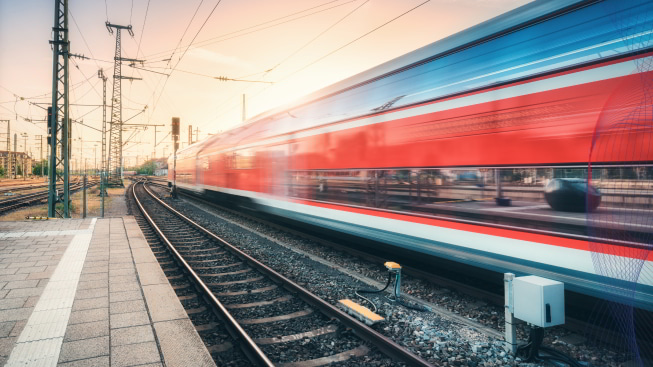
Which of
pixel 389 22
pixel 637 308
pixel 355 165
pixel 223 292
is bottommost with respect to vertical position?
pixel 223 292

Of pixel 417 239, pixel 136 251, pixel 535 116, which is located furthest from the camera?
pixel 136 251

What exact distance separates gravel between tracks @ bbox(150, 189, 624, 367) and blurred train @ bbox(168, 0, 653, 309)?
61 cm

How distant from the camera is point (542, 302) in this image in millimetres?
3277

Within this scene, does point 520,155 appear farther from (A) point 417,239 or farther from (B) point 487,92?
(A) point 417,239

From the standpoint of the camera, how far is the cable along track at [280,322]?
3.55 m

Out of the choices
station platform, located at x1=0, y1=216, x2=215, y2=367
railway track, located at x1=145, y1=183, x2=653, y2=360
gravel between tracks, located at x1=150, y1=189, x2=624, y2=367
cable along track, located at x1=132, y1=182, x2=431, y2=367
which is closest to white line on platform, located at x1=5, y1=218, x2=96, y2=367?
station platform, located at x1=0, y1=216, x2=215, y2=367

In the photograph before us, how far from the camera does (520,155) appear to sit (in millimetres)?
4008

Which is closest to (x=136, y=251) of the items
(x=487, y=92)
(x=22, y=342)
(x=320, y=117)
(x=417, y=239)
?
(x=22, y=342)

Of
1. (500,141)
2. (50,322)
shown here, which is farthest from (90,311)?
(500,141)

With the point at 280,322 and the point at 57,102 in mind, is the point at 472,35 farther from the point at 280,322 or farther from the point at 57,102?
the point at 57,102

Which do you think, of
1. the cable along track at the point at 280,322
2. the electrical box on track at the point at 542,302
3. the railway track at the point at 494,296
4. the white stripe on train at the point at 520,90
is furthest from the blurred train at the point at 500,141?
the cable along track at the point at 280,322

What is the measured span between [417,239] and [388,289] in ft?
2.94

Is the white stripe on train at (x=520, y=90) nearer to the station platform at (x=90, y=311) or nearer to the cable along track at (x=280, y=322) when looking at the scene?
Answer: the cable along track at (x=280, y=322)

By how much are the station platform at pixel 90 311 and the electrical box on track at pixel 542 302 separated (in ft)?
9.57
